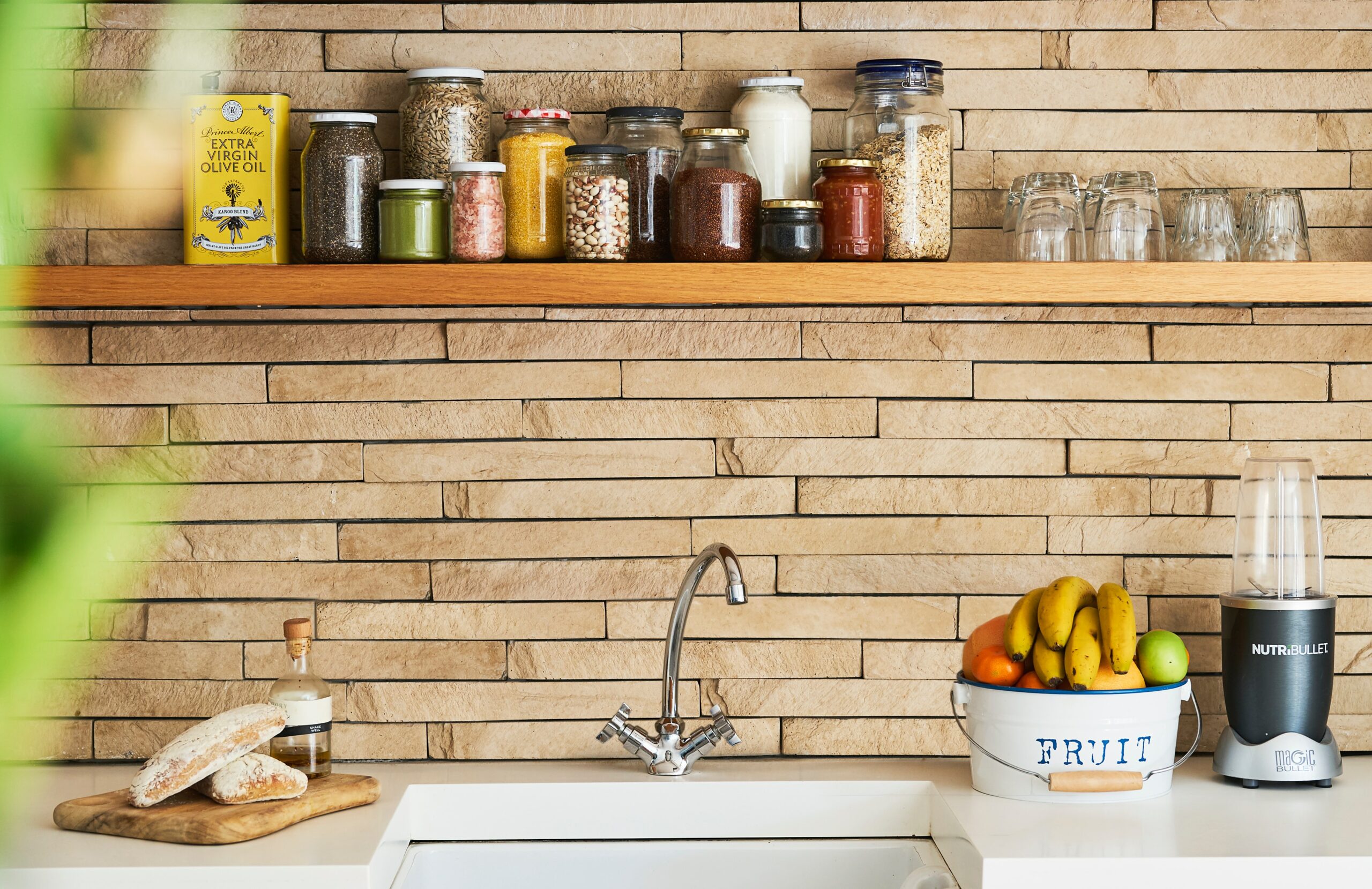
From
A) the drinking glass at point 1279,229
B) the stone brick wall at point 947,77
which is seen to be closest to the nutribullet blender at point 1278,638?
the drinking glass at point 1279,229

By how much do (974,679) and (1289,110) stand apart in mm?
920

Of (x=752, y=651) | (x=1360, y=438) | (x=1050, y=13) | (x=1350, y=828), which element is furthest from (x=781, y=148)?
(x=1350, y=828)

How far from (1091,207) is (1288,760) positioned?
76 centimetres

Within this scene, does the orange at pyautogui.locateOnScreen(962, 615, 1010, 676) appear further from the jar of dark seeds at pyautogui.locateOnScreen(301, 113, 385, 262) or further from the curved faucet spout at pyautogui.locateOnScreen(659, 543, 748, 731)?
the jar of dark seeds at pyautogui.locateOnScreen(301, 113, 385, 262)

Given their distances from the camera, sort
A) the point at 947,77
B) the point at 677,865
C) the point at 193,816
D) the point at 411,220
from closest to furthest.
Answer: the point at 193,816
the point at 411,220
the point at 677,865
the point at 947,77

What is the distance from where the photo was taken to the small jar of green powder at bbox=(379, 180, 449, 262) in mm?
1515

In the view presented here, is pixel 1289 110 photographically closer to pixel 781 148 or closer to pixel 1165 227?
pixel 1165 227

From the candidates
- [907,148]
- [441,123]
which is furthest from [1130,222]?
[441,123]

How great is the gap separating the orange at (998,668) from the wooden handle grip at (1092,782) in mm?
124

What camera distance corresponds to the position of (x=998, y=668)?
1.54 meters

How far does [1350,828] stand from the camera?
1.44m

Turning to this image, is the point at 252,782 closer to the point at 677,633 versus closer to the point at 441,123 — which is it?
the point at 677,633

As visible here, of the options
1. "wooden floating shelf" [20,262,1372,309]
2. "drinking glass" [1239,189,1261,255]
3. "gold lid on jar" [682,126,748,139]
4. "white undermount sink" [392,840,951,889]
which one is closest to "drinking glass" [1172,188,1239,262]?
"drinking glass" [1239,189,1261,255]

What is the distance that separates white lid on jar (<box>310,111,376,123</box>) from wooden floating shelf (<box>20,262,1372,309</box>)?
20 cm
